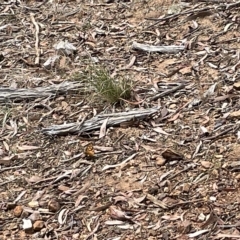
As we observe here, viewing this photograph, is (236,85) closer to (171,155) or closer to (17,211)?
(171,155)

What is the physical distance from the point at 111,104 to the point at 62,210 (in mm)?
858

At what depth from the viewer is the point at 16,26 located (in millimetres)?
5023

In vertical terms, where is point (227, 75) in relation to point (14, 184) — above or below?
above

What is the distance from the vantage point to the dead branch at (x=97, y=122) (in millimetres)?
3854

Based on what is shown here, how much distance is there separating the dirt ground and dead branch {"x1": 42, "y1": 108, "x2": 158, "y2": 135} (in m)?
0.02

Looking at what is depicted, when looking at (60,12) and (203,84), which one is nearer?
(203,84)

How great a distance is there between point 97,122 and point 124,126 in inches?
6.5

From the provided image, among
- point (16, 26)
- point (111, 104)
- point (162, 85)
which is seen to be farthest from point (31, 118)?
point (16, 26)

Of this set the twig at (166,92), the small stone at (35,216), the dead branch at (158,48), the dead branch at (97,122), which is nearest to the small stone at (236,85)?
the twig at (166,92)

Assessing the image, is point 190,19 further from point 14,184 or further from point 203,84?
point 14,184

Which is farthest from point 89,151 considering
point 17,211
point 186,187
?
point 186,187

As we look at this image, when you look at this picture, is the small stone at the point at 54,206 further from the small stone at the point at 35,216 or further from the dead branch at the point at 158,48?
the dead branch at the point at 158,48

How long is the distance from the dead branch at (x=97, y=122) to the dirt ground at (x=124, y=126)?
0.02 m

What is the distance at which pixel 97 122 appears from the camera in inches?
152
